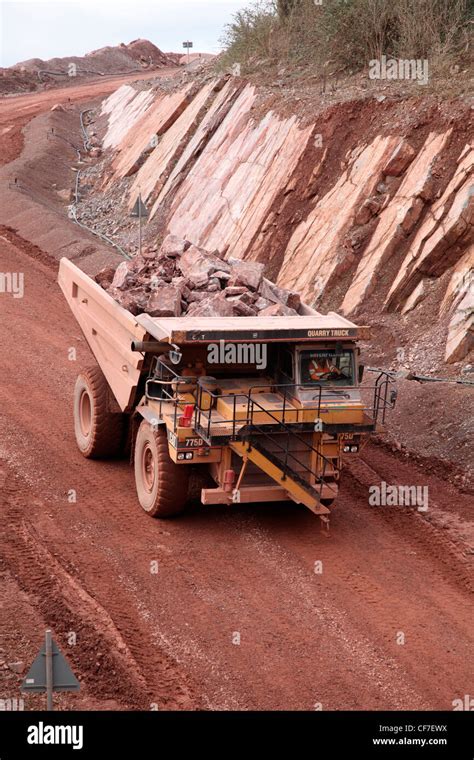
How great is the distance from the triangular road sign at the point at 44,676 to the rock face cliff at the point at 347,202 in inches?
406

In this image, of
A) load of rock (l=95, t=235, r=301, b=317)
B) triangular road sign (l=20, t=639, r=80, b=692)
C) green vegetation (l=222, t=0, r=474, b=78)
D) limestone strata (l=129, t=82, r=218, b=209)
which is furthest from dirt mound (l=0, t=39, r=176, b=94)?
triangular road sign (l=20, t=639, r=80, b=692)

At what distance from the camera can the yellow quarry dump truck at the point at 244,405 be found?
11961 millimetres

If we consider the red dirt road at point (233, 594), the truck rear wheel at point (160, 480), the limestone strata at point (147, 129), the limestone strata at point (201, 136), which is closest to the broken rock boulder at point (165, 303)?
the truck rear wheel at point (160, 480)

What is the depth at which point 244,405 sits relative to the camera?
1201cm

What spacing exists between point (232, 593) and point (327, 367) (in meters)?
3.07

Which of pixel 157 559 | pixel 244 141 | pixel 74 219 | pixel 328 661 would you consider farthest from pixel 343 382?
pixel 74 219

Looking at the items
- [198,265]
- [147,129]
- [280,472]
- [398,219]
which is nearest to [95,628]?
[280,472]

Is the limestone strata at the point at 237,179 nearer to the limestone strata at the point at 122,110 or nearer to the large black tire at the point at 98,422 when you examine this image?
the large black tire at the point at 98,422

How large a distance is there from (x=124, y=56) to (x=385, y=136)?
140 feet

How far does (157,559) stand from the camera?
38.5 feet

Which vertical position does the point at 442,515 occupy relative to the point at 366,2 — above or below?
below

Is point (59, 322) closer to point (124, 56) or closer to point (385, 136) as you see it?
point (385, 136)

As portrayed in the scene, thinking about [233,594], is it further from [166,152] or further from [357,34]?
[166,152]

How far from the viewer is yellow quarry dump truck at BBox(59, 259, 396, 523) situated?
1196cm
